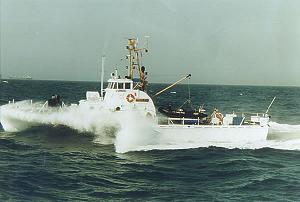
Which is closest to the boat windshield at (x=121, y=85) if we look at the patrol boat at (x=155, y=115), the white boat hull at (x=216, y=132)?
the patrol boat at (x=155, y=115)

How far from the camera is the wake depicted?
85.8ft

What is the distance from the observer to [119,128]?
88.6 ft

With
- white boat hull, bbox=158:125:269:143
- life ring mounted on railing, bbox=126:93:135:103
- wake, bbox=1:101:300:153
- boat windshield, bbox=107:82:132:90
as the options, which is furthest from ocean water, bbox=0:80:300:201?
boat windshield, bbox=107:82:132:90

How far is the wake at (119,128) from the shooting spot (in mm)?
26156

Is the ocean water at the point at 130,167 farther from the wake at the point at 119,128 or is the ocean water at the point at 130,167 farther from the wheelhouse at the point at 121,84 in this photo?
the wheelhouse at the point at 121,84

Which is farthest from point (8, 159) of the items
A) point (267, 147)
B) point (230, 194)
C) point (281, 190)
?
point (267, 147)

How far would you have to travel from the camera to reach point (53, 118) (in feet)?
96.8

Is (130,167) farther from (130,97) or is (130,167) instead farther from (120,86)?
(120,86)

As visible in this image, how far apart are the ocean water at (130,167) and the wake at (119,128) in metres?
0.08

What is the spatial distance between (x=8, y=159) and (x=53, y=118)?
7960 mm

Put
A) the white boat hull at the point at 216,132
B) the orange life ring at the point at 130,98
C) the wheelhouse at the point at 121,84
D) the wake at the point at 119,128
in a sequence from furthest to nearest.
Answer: the wheelhouse at the point at 121,84, the orange life ring at the point at 130,98, the white boat hull at the point at 216,132, the wake at the point at 119,128

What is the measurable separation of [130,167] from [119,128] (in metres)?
5.96

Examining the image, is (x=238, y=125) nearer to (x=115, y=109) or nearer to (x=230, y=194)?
(x=115, y=109)

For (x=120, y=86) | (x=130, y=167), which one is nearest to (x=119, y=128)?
Answer: (x=120, y=86)
